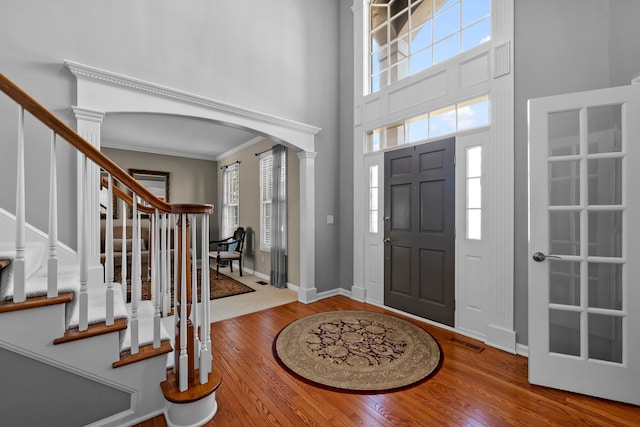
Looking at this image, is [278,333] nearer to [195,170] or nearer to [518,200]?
[518,200]

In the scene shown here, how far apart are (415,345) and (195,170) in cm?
670

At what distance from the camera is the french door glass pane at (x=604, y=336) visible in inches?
72.7

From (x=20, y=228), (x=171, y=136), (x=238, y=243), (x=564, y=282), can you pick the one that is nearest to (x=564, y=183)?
(x=564, y=282)

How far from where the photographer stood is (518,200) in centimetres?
246

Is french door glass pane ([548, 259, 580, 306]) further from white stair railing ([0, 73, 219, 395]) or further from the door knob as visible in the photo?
white stair railing ([0, 73, 219, 395])

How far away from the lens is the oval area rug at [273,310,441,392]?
6.70ft

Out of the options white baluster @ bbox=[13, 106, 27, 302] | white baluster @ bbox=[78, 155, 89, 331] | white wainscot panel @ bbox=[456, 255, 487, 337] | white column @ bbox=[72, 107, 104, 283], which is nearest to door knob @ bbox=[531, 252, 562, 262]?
white wainscot panel @ bbox=[456, 255, 487, 337]

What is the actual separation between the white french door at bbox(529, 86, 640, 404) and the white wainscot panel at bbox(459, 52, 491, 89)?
2.71ft

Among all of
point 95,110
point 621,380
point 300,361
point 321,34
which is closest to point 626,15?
point 621,380

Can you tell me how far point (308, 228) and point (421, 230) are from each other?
1.50 metres

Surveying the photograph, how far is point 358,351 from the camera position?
2432mm

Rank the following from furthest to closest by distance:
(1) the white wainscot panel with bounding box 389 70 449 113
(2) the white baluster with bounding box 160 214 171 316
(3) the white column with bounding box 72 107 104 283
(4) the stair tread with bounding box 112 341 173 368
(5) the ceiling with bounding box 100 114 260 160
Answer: (5) the ceiling with bounding box 100 114 260 160 < (1) the white wainscot panel with bounding box 389 70 449 113 < (3) the white column with bounding box 72 107 104 283 < (2) the white baluster with bounding box 160 214 171 316 < (4) the stair tread with bounding box 112 341 173 368

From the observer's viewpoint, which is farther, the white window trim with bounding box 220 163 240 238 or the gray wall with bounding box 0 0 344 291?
the white window trim with bounding box 220 163 240 238

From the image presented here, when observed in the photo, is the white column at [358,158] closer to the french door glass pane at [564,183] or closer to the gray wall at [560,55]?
the gray wall at [560,55]
